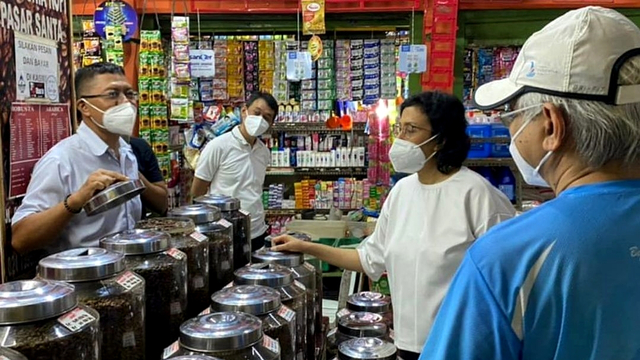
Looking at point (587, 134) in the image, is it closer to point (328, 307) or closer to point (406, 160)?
point (406, 160)

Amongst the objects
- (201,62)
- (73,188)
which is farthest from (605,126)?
(201,62)

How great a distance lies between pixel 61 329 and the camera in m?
0.93

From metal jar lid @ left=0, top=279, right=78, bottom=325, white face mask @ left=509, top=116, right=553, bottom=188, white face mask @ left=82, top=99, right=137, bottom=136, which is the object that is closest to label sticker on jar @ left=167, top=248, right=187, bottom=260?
metal jar lid @ left=0, top=279, right=78, bottom=325

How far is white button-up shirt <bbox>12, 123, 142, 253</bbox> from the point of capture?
6.02ft

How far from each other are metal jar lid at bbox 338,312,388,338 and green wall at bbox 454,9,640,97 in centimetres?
353

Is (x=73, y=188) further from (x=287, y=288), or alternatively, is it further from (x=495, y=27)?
(x=495, y=27)

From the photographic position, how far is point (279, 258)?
5.67ft

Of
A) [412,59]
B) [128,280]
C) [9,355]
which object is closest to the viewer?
[9,355]

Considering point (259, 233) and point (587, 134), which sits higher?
point (587, 134)

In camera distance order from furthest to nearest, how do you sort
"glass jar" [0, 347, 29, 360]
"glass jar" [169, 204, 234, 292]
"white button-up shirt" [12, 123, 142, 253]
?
"white button-up shirt" [12, 123, 142, 253]
"glass jar" [169, 204, 234, 292]
"glass jar" [0, 347, 29, 360]

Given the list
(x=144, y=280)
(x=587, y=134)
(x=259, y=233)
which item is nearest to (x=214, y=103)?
(x=259, y=233)

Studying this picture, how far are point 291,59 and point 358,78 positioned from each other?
2.50 feet

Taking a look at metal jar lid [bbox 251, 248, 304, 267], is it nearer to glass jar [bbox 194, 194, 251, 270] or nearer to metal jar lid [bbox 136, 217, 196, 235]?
glass jar [bbox 194, 194, 251, 270]

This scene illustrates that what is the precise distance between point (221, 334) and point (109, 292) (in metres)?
0.24
